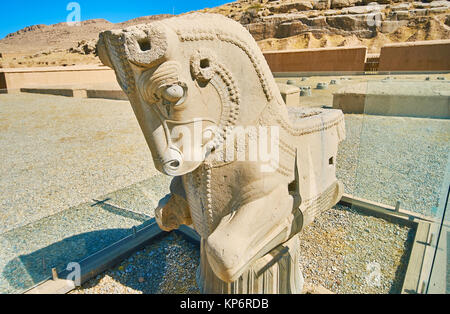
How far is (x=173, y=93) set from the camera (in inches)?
44.6

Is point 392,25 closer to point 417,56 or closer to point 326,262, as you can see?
point 417,56

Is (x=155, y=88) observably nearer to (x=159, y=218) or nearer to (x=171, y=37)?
(x=171, y=37)

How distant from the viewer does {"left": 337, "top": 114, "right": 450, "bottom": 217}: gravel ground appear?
2.46 metres

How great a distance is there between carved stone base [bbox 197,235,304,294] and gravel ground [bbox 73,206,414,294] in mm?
419

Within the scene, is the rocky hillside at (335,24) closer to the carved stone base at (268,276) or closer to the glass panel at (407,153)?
the glass panel at (407,153)

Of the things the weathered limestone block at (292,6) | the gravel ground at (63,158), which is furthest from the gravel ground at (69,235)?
the weathered limestone block at (292,6)

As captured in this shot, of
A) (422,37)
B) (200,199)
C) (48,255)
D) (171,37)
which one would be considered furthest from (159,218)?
(422,37)

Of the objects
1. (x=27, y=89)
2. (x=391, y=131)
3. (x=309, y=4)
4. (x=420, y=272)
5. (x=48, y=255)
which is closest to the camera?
(x=420, y=272)

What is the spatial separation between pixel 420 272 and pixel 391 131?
1.32m

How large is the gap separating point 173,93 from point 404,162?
8.23 feet

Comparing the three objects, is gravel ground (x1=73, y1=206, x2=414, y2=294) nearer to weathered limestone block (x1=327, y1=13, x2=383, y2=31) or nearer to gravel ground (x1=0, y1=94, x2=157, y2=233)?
gravel ground (x1=0, y1=94, x2=157, y2=233)

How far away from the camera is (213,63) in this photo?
4.00 ft

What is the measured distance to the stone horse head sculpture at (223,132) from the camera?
1.13 metres
